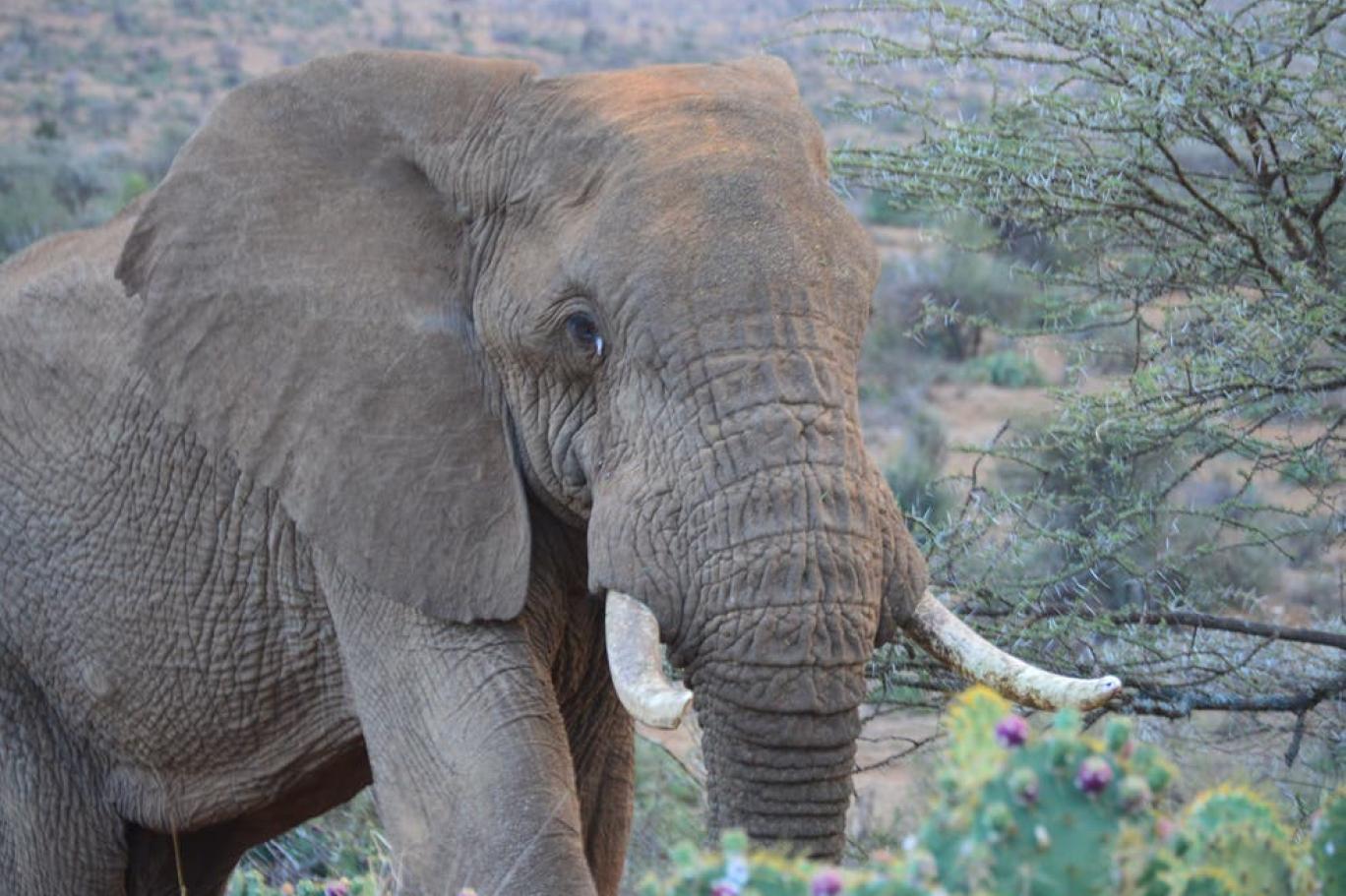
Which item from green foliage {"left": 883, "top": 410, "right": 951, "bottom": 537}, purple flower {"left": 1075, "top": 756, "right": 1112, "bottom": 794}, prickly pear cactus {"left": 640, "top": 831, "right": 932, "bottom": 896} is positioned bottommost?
green foliage {"left": 883, "top": 410, "right": 951, "bottom": 537}

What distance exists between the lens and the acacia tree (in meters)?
5.29

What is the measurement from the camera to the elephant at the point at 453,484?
3430 mm

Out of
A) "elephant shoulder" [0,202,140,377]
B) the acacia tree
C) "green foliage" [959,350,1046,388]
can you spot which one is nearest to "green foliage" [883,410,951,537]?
"green foliage" [959,350,1046,388]

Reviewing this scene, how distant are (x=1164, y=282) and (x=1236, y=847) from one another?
3.94 m

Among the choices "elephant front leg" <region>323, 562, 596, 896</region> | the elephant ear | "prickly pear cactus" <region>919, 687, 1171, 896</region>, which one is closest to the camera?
"prickly pear cactus" <region>919, 687, 1171, 896</region>

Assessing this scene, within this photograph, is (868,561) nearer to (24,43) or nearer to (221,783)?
(221,783)

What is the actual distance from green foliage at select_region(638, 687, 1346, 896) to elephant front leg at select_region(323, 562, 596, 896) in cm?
150

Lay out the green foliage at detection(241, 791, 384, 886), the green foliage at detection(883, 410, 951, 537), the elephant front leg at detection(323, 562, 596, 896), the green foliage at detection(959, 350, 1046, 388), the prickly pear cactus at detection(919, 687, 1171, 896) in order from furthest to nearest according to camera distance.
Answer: the green foliage at detection(959, 350, 1046, 388)
the green foliage at detection(883, 410, 951, 537)
the green foliage at detection(241, 791, 384, 886)
the elephant front leg at detection(323, 562, 596, 896)
the prickly pear cactus at detection(919, 687, 1171, 896)

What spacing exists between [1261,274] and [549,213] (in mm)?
2850

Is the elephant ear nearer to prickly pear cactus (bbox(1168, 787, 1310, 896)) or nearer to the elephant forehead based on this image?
the elephant forehead

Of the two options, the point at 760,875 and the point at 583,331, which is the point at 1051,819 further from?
the point at 583,331

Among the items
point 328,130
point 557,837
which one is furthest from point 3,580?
point 557,837

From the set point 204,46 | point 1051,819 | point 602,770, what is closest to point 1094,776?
point 1051,819

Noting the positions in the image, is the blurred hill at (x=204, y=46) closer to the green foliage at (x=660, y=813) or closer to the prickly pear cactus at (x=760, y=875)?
the green foliage at (x=660, y=813)
